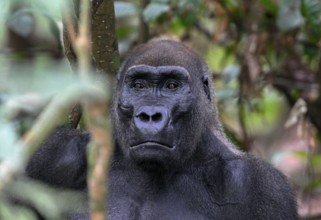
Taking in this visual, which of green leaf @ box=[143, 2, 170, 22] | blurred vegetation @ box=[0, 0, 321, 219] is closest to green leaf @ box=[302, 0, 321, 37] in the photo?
blurred vegetation @ box=[0, 0, 321, 219]

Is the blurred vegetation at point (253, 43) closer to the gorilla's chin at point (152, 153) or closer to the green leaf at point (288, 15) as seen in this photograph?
the green leaf at point (288, 15)

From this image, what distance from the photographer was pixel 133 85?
172 inches

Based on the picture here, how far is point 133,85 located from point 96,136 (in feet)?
8.26

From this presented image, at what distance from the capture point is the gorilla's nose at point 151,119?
3.95 meters

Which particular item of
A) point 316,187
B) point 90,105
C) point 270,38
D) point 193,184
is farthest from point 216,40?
point 90,105

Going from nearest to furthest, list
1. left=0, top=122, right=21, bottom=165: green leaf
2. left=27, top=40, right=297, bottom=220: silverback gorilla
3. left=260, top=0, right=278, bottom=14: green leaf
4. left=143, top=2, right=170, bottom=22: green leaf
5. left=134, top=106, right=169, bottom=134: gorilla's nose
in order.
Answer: left=0, top=122, right=21, bottom=165: green leaf < left=134, top=106, right=169, bottom=134: gorilla's nose < left=27, top=40, right=297, bottom=220: silverback gorilla < left=143, top=2, right=170, bottom=22: green leaf < left=260, top=0, right=278, bottom=14: green leaf

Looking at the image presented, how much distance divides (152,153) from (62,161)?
58 centimetres

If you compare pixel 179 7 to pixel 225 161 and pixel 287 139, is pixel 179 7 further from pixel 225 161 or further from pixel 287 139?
pixel 287 139

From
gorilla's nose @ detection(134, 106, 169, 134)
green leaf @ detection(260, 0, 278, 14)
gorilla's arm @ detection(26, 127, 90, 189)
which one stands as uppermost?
gorilla's nose @ detection(134, 106, 169, 134)

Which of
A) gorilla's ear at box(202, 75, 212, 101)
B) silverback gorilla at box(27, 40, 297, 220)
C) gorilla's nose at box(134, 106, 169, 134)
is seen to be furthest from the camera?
gorilla's ear at box(202, 75, 212, 101)

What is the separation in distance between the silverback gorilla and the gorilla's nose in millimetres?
102

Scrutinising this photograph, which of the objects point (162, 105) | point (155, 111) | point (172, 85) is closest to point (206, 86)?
point (172, 85)

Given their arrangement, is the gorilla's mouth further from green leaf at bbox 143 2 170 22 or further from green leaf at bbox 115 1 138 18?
green leaf at bbox 115 1 138 18

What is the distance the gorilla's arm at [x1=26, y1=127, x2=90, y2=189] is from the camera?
4.29 m
